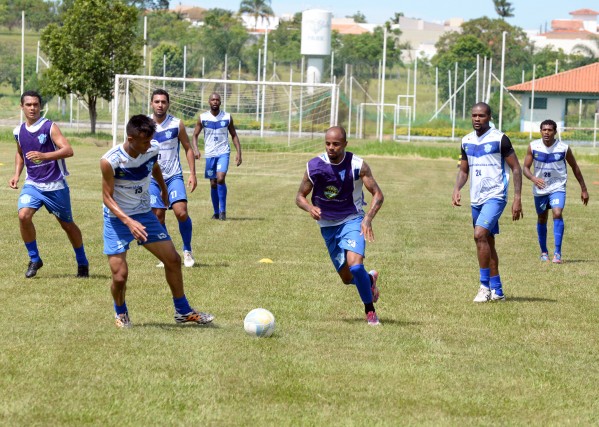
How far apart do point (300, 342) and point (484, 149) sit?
148 inches

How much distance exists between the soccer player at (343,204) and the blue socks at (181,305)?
4.40 feet

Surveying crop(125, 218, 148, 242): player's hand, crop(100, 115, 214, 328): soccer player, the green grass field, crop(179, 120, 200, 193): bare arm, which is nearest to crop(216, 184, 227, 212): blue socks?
the green grass field

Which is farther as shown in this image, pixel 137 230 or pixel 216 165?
pixel 216 165

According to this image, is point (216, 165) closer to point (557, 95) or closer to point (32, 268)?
point (32, 268)

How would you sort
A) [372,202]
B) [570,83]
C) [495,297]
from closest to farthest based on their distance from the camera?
[372,202]
[495,297]
[570,83]

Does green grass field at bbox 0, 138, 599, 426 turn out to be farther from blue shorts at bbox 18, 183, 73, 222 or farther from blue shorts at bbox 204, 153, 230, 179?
blue shorts at bbox 204, 153, 230, 179

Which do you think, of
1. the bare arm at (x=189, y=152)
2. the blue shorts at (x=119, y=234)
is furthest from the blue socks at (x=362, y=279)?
the bare arm at (x=189, y=152)

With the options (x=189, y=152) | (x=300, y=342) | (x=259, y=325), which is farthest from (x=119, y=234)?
(x=189, y=152)

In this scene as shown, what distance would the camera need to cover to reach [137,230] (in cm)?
881

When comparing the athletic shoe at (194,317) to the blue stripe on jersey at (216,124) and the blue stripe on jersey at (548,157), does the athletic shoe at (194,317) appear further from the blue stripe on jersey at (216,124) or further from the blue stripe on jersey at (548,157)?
the blue stripe on jersey at (216,124)

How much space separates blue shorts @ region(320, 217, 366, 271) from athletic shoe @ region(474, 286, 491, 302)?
2.17 metres

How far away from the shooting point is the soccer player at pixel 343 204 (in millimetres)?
9695

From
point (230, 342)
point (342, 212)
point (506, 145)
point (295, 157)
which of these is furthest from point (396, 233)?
point (295, 157)

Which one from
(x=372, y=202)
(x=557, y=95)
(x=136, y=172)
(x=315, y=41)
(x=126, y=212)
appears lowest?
(x=126, y=212)
